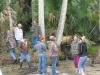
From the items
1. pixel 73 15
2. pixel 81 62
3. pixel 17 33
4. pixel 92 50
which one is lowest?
pixel 92 50

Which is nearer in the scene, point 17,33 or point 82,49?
point 82,49

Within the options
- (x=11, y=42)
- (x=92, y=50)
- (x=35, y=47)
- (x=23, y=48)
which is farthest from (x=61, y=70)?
(x=92, y=50)

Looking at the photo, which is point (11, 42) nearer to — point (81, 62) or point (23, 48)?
point (23, 48)

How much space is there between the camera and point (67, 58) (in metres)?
20.5

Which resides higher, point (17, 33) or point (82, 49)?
point (17, 33)

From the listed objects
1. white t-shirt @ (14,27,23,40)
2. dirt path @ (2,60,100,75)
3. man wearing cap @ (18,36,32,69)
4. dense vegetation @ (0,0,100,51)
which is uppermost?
dense vegetation @ (0,0,100,51)

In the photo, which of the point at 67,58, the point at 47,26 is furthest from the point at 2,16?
the point at 67,58

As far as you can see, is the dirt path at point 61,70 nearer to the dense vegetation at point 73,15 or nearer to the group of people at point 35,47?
the group of people at point 35,47

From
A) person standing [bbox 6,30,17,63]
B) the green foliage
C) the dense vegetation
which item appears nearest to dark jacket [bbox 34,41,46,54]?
person standing [bbox 6,30,17,63]

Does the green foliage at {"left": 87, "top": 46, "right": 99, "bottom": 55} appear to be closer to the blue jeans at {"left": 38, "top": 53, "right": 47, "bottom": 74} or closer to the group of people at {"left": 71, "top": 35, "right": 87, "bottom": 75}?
the group of people at {"left": 71, "top": 35, "right": 87, "bottom": 75}

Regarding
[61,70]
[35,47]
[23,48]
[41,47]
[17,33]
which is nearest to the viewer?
[41,47]

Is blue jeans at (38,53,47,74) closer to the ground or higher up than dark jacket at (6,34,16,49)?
closer to the ground

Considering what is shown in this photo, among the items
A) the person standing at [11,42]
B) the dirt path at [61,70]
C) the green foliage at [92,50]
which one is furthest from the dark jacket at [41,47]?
the green foliage at [92,50]

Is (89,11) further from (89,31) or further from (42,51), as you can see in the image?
(42,51)
